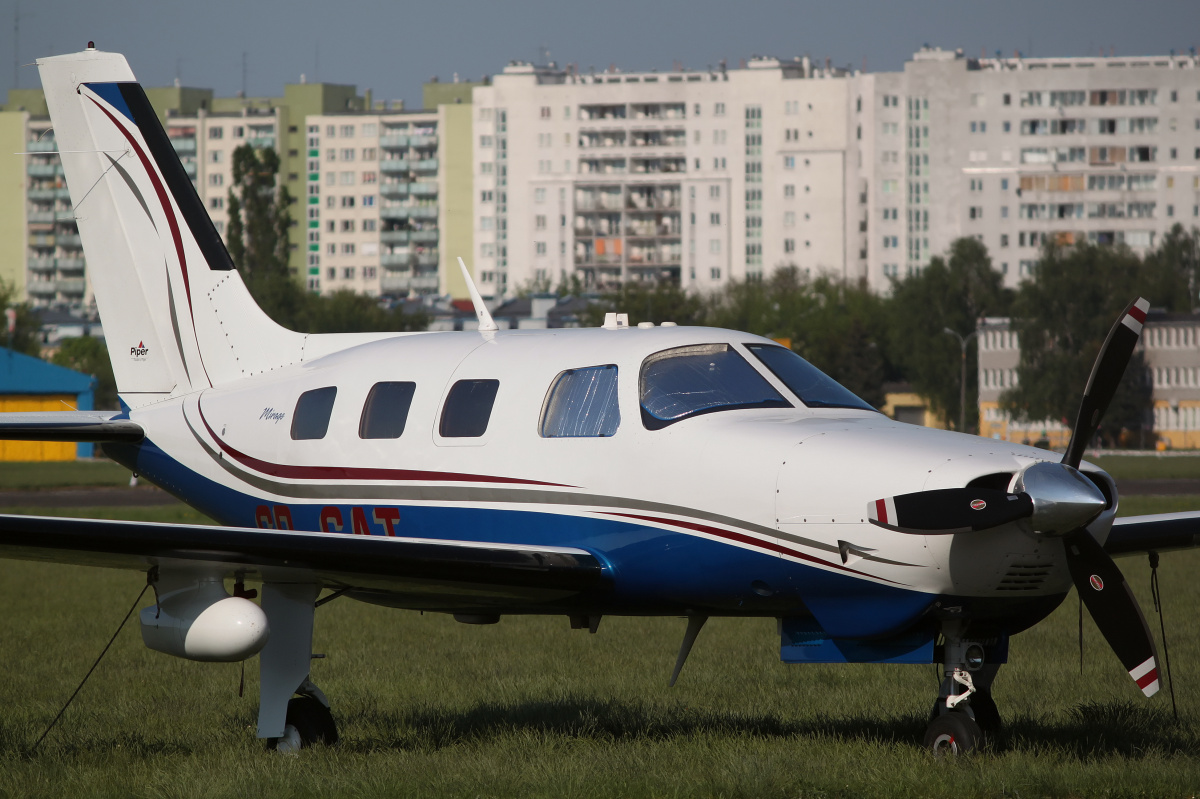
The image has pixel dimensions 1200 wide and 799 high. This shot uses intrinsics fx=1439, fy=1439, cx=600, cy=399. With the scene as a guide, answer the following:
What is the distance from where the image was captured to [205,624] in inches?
345

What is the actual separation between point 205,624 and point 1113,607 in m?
5.40

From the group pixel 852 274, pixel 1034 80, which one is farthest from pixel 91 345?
pixel 1034 80

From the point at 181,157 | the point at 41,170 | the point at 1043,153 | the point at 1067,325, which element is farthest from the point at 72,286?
the point at 1067,325

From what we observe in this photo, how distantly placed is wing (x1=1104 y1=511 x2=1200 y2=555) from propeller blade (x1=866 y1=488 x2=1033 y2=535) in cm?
258

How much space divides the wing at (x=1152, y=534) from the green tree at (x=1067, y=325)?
303 ft

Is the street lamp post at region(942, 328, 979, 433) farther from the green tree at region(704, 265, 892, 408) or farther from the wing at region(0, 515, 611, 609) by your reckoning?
the wing at region(0, 515, 611, 609)

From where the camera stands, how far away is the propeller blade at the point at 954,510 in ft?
24.8

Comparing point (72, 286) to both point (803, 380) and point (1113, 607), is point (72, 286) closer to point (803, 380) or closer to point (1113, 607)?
point (803, 380)

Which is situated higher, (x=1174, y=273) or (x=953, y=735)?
(x=1174, y=273)

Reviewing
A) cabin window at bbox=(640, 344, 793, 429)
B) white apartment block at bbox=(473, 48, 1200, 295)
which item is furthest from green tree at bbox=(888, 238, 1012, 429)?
cabin window at bbox=(640, 344, 793, 429)

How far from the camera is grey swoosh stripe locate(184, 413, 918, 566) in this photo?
27.8 ft

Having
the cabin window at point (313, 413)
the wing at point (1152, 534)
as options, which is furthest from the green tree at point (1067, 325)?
the cabin window at point (313, 413)

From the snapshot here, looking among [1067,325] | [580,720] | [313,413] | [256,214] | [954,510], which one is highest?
[256,214]

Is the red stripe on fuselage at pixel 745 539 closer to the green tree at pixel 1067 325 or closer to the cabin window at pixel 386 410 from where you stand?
the cabin window at pixel 386 410
